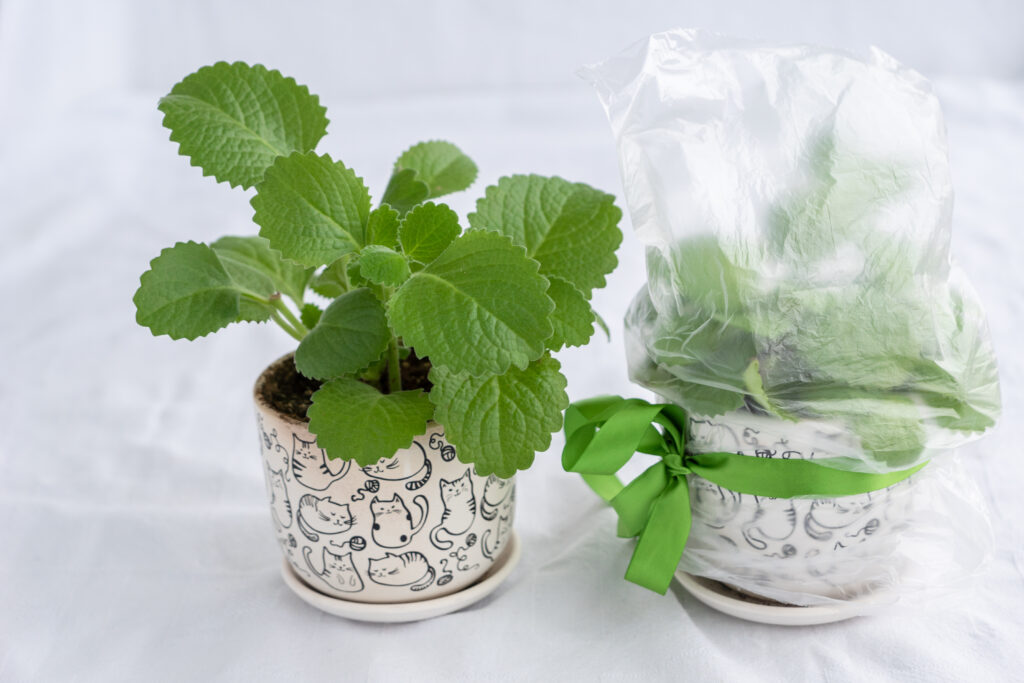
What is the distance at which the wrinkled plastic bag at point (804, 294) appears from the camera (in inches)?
24.8

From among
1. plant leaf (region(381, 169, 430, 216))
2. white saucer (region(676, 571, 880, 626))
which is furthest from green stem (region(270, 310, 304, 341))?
white saucer (region(676, 571, 880, 626))

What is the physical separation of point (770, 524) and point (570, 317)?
0.61ft

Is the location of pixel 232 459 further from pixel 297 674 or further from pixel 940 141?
pixel 940 141

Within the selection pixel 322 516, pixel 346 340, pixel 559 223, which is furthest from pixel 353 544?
pixel 559 223

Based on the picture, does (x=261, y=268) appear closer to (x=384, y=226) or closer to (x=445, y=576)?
(x=384, y=226)

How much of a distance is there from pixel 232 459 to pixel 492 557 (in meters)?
0.33

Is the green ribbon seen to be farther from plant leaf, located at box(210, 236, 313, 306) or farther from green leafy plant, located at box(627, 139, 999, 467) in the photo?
plant leaf, located at box(210, 236, 313, 306)

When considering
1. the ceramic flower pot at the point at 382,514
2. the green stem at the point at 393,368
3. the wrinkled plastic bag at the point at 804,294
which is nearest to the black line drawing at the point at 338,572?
the ceramic flower pot at the point at 382,514

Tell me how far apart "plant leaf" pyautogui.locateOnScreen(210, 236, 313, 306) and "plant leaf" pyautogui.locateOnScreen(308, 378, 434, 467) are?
0.37 feet

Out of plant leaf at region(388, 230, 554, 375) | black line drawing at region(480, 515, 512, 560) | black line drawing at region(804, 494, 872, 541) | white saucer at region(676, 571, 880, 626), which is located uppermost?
plant leaf at region(388, 230, 554, 375)

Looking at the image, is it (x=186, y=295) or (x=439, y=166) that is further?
(x=439, y=166)

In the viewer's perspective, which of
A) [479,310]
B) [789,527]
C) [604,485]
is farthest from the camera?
[604,485]

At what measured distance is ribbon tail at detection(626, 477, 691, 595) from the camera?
27.9 inches

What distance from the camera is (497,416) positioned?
2.03 ft
